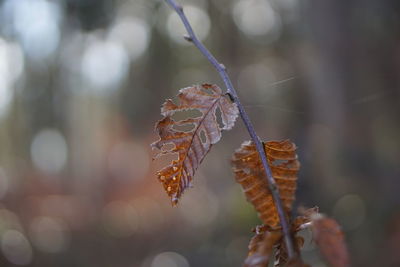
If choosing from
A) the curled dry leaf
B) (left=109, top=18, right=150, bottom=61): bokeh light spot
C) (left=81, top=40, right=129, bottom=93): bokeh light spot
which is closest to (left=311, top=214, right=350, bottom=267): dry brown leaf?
the curled dry leaf

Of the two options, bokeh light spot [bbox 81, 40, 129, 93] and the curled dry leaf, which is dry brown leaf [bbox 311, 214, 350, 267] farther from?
bokeh light spot [bbox 81, 40, 129, 93]

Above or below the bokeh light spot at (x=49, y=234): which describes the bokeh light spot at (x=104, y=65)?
above

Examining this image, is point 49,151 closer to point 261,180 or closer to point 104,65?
point 104,65

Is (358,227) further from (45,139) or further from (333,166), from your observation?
(45,139)

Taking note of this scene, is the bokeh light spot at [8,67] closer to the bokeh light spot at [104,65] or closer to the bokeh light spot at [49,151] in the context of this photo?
the bokeh light spot at [104,65]

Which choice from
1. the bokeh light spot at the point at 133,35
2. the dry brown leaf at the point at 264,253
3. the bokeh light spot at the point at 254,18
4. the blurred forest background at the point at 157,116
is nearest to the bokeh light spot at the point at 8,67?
the blurred forest background at the point at 157,116
